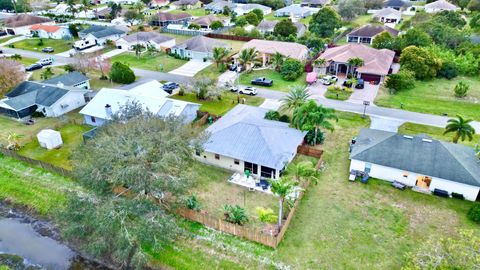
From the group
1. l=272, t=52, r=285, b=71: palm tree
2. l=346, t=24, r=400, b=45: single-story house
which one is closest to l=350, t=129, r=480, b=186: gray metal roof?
l=272, t=52, r=285, b=71: palm tree

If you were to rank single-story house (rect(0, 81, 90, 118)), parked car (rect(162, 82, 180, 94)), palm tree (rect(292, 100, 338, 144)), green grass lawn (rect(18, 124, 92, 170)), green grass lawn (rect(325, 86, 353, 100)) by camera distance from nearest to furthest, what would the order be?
palm tree (rect(292, 100, 338, 144)) → green grass lawn (rect(18, 124, 92, 170)) → single-story house (rect(0, 81, 90, 118)) → green grass lawn (rect(325, 86, 353, 100)) → parked car (rect(162, 82, 180, 94))

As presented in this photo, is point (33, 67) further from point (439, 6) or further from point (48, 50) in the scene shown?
point (439, 6)

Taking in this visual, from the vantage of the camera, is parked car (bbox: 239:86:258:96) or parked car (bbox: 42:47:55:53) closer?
parked car (bbox: 239:86:258:96)

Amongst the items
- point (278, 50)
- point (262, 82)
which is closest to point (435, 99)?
point (262, 82)

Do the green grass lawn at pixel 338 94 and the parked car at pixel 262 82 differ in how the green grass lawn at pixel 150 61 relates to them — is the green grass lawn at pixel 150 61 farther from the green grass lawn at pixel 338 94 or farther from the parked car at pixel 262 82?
the green grass lawn at pixel 338 94

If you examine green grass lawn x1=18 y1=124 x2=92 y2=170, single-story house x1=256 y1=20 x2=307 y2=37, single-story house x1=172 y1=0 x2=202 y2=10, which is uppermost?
single-story house x1=172 y1=0 x2=202 y2=10

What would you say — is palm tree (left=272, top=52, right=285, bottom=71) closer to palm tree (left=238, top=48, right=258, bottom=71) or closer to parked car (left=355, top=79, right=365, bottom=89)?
palm tree (left=238, top=48, right=258, bottom=71)
